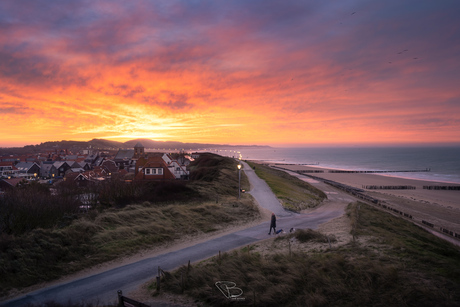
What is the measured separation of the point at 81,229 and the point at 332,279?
14731 millimetres

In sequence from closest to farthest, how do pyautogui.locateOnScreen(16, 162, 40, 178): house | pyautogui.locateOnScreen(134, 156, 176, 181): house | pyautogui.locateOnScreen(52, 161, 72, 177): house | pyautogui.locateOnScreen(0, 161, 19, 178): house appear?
pyautogui.locateOnScreen(134, 156, 176, 181): house
pyautogui.locateOnScreen(0, 161, 19, 178): house
pyautogui.locateOnScreen(16, 162, 40, 178): house
pyautogui.locateOnScreen(52, 161, 72, 177): house

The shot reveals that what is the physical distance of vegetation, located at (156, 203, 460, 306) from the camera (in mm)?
8336

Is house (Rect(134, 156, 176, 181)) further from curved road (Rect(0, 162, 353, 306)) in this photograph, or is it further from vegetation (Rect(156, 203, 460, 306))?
vegetation (Rect(156, 203, 460, 306))

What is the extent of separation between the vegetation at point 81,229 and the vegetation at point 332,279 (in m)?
5.30

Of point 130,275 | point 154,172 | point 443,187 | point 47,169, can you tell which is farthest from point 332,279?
point 47,169

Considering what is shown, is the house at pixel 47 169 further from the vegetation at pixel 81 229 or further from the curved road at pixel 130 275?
the curved road at pixel 130 275

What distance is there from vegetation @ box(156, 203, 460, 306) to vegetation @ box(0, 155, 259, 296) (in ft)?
17.4

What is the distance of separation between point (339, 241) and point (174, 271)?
31.1 ft

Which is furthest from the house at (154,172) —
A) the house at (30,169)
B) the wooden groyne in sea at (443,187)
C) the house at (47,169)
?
the wooden groyne in sea at (443,187)

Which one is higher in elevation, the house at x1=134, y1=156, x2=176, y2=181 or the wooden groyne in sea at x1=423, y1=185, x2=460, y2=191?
the house at x1=134, y1=156, x2=176, y2=181

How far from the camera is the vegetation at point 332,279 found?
27.3 ft

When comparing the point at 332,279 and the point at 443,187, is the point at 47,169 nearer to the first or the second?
the point at 332,279

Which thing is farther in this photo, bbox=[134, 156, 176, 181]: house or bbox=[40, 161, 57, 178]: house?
bbox=[40, 161, 57, 178]: house

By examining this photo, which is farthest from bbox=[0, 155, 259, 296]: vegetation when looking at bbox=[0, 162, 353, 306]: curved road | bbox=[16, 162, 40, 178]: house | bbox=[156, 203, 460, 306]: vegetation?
bbox=[16, 162, 40, 178]: house
